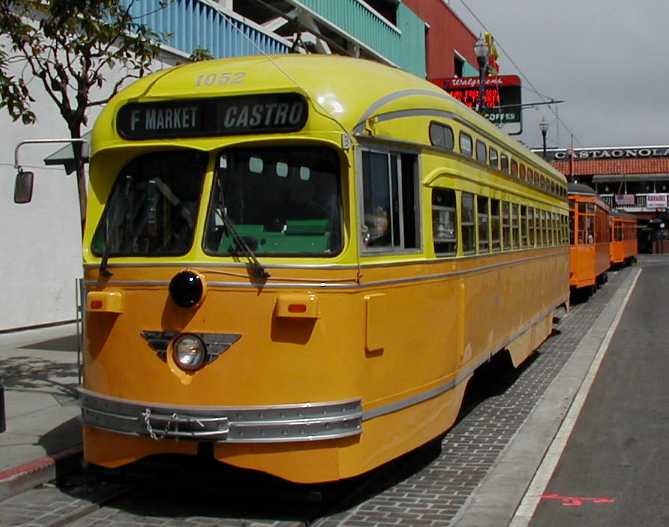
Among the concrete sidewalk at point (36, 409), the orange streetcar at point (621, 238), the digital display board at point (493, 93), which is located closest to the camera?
the concrete sidewalk at point (36, 409)

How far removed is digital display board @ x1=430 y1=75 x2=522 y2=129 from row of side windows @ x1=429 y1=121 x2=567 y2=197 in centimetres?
1571

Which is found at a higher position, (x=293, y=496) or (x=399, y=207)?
(x=399, y=207)

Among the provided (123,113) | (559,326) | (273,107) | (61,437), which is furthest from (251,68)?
(559,326)

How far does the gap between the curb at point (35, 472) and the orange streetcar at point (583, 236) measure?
A: 16281 millimetres

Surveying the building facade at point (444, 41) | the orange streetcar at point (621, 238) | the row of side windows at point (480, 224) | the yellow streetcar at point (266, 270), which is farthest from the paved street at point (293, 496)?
the building facade at point (444, 41)

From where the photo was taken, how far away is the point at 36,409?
9.15m

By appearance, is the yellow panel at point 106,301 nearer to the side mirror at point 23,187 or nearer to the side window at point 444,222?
the side mirror at point 23,187

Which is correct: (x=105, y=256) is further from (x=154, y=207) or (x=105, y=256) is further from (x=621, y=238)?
(x=621, y=238)

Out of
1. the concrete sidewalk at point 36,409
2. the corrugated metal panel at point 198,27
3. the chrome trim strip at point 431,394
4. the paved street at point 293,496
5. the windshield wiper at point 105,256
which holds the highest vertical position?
the corrugated metal panel at point 198,27

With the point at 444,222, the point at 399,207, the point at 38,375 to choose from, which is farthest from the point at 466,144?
the point at 38,375

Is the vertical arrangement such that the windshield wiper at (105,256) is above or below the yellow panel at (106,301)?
above

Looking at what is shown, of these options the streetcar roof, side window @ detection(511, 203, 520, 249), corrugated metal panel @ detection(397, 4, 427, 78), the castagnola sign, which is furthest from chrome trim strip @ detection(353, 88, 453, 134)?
the castagnola sign

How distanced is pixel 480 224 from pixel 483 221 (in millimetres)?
153

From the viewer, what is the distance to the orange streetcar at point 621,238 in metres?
37.8
